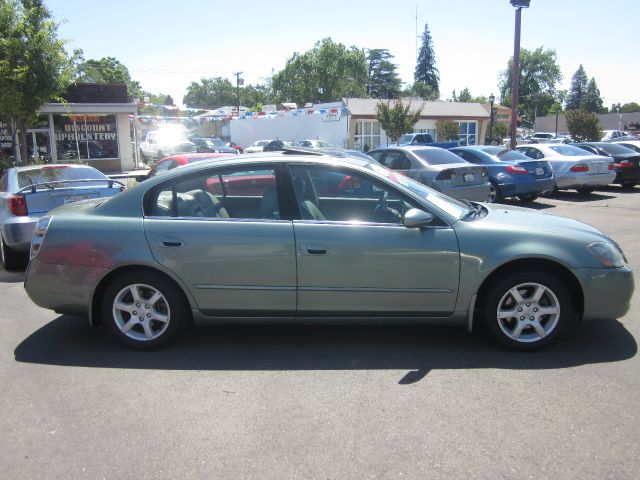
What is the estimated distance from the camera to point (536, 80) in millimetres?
104688

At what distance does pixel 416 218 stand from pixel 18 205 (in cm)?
555

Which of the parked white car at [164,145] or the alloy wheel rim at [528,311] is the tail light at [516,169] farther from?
the parked white car at [164,145]

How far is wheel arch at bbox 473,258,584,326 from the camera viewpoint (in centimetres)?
428

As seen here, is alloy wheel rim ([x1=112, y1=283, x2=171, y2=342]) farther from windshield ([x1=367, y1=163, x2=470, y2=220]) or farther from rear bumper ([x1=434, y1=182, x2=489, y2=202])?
rear bumper ([x1=434, y1=182, x2=489, y2=202])

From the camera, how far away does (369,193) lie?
471 centimetres

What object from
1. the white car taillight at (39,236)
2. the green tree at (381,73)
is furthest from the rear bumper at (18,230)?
the green tree at (381,73)

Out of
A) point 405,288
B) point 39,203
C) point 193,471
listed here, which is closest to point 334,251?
point 405,288

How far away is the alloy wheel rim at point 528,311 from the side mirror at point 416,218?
0.83 meters

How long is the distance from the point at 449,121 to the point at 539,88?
2930 inches

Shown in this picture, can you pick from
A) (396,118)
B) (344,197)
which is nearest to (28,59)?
(344,197)

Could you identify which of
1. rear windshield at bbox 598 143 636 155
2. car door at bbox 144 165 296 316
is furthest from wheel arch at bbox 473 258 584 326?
rear windshield at bbox 598 143 636 155

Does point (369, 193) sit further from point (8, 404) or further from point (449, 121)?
point (449, 121)

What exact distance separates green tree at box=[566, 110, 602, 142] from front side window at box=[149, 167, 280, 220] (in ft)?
117

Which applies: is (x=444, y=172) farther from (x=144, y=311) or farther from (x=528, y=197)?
(x=144, y=311)
